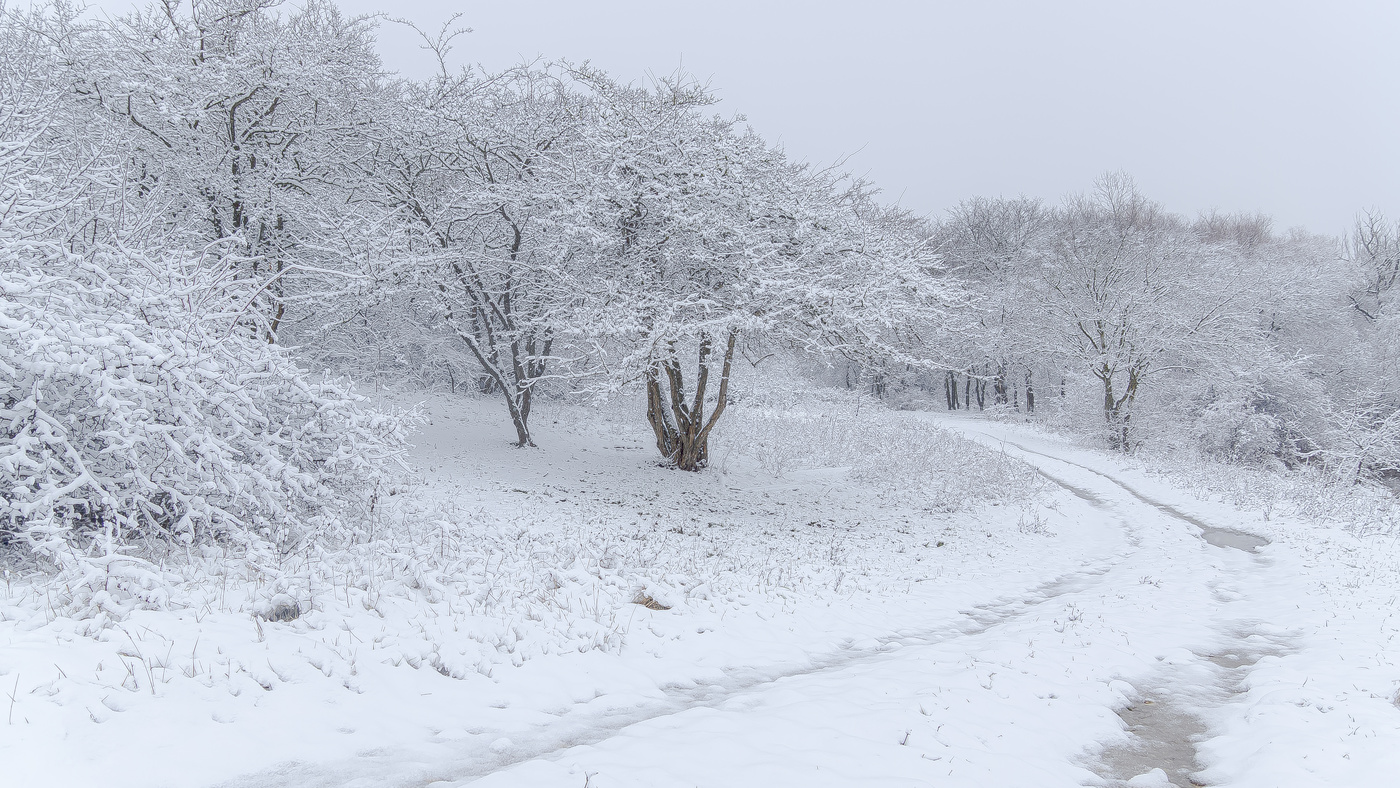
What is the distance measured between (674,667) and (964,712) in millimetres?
2349

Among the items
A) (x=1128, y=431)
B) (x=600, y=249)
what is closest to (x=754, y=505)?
(x=600, y=249)

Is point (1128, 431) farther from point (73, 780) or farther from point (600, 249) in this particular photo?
point (73, 780)

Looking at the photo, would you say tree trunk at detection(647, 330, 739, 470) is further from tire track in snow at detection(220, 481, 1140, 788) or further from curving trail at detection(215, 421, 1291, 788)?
curving trail at detection(215, 421, 1291, 788)

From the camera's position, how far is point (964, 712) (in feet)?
16.0

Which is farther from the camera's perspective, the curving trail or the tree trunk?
the tree trunk

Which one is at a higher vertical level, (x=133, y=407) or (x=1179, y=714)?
(x=133, y=407)

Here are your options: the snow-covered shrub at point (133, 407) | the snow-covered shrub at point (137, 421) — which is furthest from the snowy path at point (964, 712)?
the snow-covered shrub at point (137, 421)

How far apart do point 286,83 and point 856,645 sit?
13947 millimetres

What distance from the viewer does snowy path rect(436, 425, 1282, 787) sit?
12.8 feet

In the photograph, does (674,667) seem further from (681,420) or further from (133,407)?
(681,420)

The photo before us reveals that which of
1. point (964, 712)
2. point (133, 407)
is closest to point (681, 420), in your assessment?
point (133, 407)

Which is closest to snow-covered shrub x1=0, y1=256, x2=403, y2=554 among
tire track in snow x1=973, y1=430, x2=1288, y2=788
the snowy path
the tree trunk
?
the snowy path

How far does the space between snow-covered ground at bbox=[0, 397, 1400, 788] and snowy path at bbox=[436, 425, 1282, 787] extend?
0.03 m

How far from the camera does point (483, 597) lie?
20.4 ft
